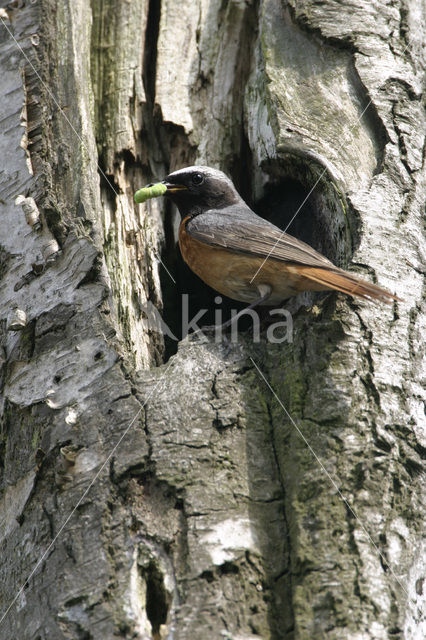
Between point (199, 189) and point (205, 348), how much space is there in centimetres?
200

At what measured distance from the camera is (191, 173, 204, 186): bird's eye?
5.16 metres

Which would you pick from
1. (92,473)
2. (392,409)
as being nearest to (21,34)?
(92,473)

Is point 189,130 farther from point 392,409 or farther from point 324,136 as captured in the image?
point 392,409

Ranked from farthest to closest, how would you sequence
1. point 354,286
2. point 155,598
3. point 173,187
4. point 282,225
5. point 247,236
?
1. point 282,225
2. point 173,187
3. point 247,236
4. point 354,286
5. point 155,598

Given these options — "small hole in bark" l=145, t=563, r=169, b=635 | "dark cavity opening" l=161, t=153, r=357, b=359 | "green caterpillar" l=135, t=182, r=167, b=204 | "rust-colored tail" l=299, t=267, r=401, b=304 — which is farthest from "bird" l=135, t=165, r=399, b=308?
"small hole in bark" l=145, t=563, r=169, b=635

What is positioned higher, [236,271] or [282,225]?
[282,225]

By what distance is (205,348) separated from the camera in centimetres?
355

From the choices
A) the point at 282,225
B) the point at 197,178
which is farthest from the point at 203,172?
the point at 282,225

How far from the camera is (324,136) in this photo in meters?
4.49

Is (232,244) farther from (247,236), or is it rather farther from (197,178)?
(197,178)

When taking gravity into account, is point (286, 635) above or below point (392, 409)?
below

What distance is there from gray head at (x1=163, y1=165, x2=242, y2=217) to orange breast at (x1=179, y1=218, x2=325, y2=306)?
0.22m

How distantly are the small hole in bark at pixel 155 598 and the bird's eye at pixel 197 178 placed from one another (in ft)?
10.2

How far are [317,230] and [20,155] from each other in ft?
6.49
